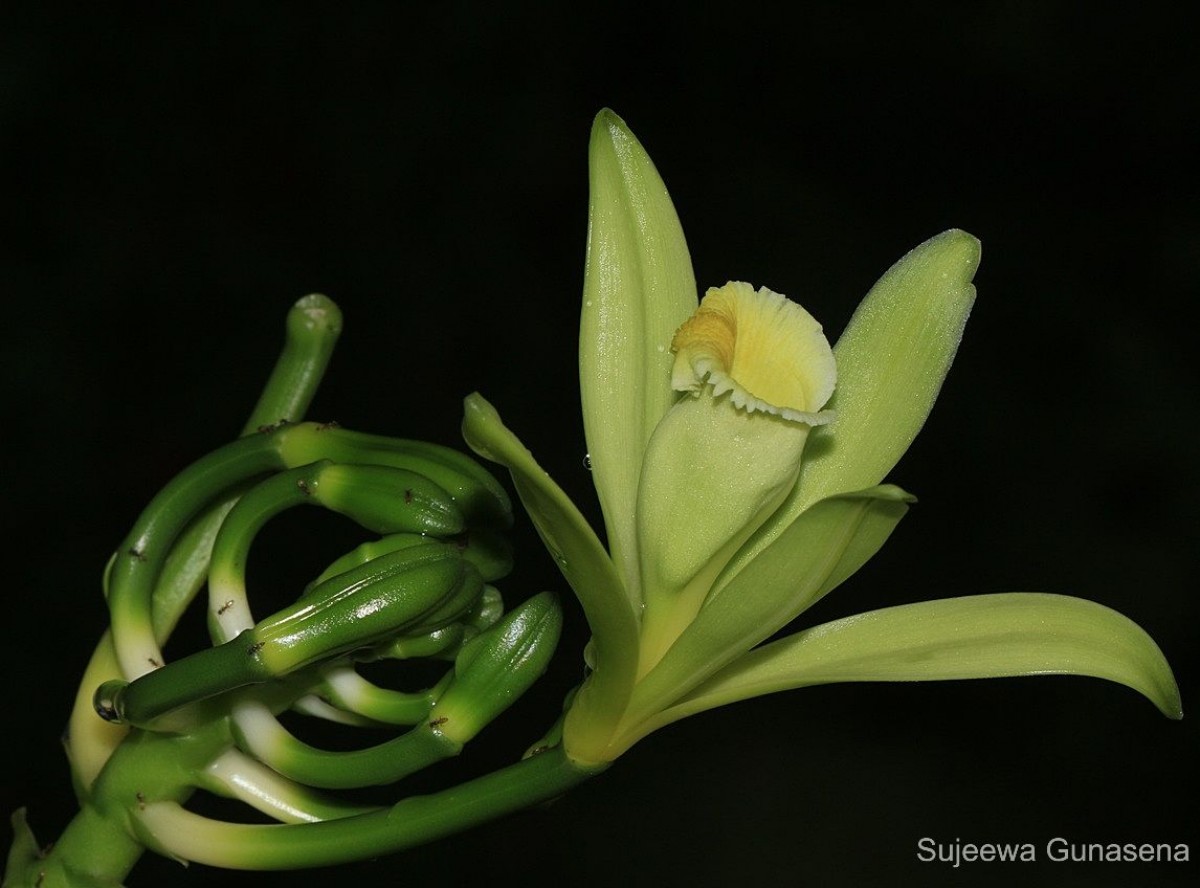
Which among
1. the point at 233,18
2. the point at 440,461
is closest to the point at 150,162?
the point at 233,18

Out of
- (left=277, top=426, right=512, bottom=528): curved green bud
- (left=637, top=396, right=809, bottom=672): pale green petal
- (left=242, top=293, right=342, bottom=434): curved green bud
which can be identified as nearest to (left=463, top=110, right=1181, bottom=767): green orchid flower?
(left=637, top=396, right=809, bottom=672): pale green petal

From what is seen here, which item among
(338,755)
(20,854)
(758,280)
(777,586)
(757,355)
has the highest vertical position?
(757,355)

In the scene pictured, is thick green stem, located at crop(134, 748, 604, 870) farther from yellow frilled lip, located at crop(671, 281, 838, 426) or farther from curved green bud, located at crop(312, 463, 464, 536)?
yellow frilled lip, located at crop(671, 281, 838, 426)

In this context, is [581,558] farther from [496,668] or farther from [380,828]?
[380,828]

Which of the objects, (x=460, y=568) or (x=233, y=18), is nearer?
(x=460, y=568)

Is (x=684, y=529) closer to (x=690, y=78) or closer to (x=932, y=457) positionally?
(x=932, y=457)

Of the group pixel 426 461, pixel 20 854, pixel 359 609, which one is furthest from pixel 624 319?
pixel 20 854
